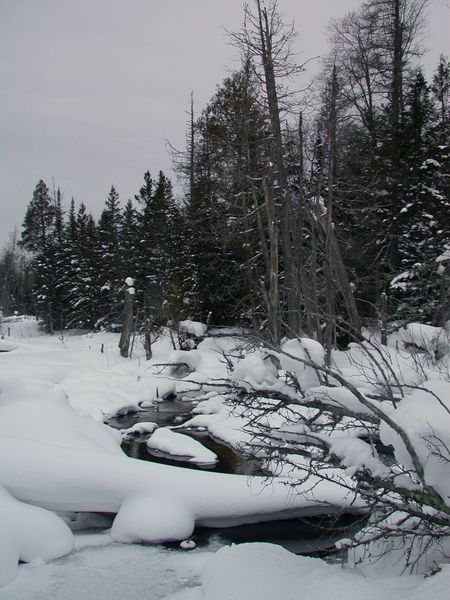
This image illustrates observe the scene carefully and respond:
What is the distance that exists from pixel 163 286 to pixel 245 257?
833cm

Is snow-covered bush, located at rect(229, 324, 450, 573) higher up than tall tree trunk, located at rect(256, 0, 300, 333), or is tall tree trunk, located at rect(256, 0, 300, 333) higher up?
tall tree trunk, located at rect(256, 0, 300, 333)

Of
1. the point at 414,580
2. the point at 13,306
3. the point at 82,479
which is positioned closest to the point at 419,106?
the point at 82,479

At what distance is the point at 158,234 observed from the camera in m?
29.0

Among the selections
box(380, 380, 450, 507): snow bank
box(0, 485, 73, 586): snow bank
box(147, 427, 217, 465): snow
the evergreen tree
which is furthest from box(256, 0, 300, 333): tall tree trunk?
the evergreen tree

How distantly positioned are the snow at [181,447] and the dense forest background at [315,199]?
3000 mm

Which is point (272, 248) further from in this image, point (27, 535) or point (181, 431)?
point (27, 535)

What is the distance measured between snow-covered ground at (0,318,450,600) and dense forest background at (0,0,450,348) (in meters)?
4.56

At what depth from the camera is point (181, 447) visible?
9891 mm

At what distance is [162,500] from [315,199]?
12.0 meters

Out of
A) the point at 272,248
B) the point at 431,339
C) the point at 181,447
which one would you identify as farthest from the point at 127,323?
the point at 431,339

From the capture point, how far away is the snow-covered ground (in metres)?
3.63

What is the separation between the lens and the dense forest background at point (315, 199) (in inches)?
586

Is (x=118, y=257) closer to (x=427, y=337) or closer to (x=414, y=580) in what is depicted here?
(x=427, y=337)

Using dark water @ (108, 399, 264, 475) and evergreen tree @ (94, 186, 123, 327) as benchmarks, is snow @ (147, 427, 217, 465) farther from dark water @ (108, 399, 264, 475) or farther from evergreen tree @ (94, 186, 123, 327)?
evergreen tree @ (94, 186, 123, 327)
